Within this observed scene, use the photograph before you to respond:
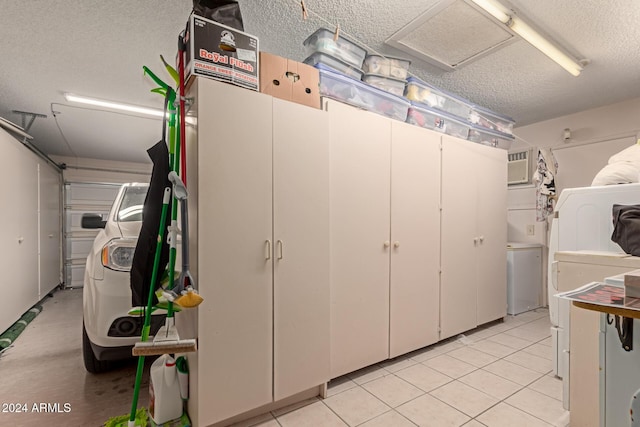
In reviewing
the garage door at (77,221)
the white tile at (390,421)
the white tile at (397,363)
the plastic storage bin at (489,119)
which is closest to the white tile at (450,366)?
the white tile at (397,363)

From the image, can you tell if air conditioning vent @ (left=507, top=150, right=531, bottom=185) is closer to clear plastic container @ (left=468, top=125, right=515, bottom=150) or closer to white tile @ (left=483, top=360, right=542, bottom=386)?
clear plastic container @ (left=468, top=125, right=515, bottom=150)

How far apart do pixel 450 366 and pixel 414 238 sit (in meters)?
1.12

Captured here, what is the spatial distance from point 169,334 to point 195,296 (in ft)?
1.00

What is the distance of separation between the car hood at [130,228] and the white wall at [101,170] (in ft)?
15.7

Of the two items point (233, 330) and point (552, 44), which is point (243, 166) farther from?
point (552, 44)

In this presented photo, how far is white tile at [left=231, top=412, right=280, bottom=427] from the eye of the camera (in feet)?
5.47

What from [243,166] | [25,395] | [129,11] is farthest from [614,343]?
[25,395]

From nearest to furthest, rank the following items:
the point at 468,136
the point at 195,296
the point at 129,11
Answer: the point at 195,296 → the point at 129,11 → the point at 468,136

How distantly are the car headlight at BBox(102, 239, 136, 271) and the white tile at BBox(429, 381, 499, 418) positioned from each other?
2388mm

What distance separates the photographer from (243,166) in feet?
5.32

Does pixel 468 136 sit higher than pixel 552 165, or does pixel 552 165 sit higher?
pixel 468 136

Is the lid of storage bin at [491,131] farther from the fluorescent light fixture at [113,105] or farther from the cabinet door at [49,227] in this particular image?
the cabinet door at [49,227]

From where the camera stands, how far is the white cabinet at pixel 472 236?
2791 millimetres

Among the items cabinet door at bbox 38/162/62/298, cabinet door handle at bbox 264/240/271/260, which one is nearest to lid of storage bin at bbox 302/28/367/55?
cabinet door handle at bbox 264/240/271/260
